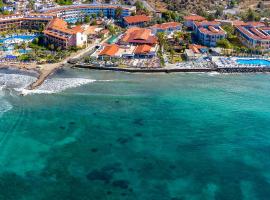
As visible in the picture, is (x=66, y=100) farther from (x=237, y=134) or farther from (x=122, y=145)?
(x=237, y=134)

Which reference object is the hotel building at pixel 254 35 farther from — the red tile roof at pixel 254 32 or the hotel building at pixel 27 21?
the hotel building at pixel 27 21

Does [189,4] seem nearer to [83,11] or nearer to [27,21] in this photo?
[83,11]

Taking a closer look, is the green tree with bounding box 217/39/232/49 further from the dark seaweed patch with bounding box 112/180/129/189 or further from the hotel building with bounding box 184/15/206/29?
the dark seaweed patch with bounding box 112/180/129/189

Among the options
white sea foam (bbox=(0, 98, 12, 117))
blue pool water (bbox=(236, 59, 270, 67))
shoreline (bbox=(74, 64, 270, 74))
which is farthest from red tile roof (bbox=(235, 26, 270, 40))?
white sea foam (bbox=(0, 98, 12, 117))

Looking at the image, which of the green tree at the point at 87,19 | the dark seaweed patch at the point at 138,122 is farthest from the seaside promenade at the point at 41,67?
the green tree at the point at 87,19

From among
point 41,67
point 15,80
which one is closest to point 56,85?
point 15,80

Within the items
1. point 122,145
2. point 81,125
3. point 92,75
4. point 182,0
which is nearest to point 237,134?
point 122,145
